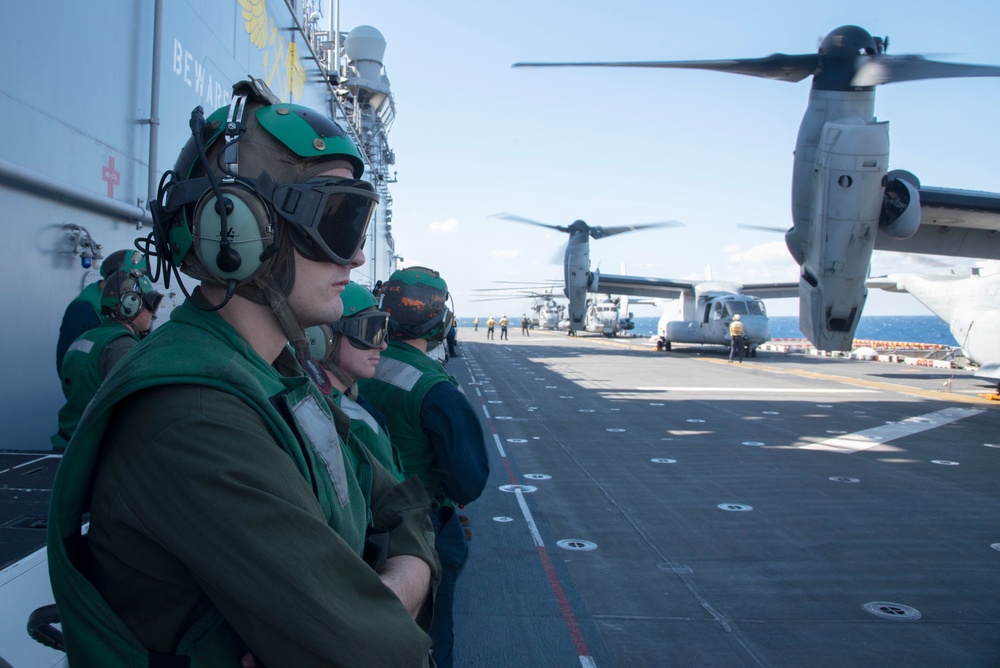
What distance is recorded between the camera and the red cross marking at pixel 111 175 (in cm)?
621

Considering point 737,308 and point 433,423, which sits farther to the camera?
point 737,308

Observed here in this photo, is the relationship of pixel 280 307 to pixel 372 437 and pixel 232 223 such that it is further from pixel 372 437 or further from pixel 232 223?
pixel 372 437

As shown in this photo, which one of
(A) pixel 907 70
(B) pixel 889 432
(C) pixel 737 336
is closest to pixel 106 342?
(A) pixel 907 70

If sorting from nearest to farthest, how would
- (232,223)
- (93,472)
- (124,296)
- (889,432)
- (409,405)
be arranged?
(93,472), (232,223), (409,405), (124,296), (889,432)

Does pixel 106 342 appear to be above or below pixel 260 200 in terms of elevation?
below

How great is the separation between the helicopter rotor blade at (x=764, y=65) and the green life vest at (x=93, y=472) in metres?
9.91

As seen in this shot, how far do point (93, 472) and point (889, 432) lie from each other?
12266 millimetres

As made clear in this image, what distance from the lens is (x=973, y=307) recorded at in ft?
61.7

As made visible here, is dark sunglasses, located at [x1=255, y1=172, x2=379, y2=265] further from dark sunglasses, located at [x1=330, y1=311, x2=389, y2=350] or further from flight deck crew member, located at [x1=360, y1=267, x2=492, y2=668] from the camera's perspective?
flight deck crew member, located at [x1=360, y1=267, x2=492, y2=668]

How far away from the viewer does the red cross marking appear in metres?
6.21

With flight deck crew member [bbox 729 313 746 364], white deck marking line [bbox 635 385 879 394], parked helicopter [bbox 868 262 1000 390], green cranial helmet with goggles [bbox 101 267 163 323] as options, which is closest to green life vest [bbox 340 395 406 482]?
green cranial helmet with goggles [bbox 101 267 163 323]

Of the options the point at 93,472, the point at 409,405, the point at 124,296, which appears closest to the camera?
the point at 93,472

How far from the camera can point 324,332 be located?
129 inches

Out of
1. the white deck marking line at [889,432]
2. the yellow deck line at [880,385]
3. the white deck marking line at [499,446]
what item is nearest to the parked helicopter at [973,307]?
the yellow deck line at [880,385]
